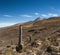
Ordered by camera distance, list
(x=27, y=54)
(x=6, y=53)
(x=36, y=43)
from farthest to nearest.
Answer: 1. (x=36, y=43)
2. (x=27, y=54)
3. (x=6, y=53)

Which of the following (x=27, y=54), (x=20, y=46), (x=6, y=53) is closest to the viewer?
(x=6, y=53)

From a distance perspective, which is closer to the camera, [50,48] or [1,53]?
[1,53]

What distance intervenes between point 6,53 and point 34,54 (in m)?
4.04

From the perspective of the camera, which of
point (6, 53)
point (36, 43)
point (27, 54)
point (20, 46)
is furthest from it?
point (36, 43)

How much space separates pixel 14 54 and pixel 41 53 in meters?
3.92

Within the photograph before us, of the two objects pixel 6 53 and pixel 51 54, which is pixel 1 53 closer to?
pixel 6 53

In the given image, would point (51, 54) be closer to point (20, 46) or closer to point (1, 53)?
point (20, 46)

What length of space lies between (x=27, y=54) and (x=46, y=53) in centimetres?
276

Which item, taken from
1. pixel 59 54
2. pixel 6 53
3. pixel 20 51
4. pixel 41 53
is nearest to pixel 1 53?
pixel 6 53

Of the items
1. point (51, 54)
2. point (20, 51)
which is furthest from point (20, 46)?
point (51, 54)

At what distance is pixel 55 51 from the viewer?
2580 cm

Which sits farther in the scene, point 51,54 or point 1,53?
point 51,54

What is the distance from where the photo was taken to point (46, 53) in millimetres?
25266

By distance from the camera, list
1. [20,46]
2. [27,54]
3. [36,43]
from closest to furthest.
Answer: [27,54] → [20,46] → [36,43]
